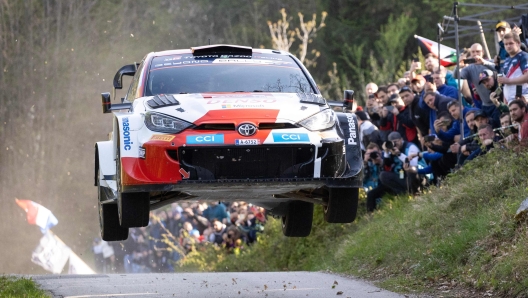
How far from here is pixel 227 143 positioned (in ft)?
27.8

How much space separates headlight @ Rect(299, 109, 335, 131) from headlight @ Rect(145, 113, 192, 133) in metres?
1.02

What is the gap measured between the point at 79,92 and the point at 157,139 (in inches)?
818

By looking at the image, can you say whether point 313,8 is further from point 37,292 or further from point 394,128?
point 37,292

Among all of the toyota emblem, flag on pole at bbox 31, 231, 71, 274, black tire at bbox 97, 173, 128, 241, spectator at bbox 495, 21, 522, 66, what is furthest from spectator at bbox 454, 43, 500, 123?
flag on pole at bbox 31, 231, 71, 274

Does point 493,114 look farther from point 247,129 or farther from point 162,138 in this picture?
point 162,138

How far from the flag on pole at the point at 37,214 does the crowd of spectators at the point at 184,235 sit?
2439mm

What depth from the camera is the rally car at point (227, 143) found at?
855 cm

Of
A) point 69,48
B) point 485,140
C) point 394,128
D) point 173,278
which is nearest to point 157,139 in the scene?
point 173,278

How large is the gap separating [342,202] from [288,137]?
1194 millimetres

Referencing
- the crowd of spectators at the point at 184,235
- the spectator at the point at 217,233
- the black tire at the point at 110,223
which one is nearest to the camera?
the black tire at the point at 110,223

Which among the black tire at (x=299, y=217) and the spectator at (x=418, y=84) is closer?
the black tire at (x=299, y=217)

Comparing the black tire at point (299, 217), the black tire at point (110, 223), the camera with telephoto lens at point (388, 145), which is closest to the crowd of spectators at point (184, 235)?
the camera with telephoto lens at point (388, 145)

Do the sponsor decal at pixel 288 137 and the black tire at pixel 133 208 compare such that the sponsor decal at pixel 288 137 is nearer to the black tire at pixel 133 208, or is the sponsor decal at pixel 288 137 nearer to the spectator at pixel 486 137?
the black tire at pixel 133 208

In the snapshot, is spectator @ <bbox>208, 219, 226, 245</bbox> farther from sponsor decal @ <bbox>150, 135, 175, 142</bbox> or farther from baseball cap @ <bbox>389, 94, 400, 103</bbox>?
sponsor decal @ <bbox>150, 135, 175, 142</bbox>
